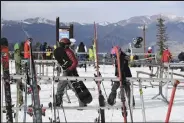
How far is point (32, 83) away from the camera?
289 inches

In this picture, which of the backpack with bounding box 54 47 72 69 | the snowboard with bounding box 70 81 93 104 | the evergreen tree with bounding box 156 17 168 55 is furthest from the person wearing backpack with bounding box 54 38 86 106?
the evergreen tree with bounding box 156 17 168 55

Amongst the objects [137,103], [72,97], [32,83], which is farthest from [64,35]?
[32,83]

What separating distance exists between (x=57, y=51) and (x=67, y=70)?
1.69 feet

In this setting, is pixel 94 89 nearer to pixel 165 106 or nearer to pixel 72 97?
pixel 72 97

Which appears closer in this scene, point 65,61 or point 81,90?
point 81,90

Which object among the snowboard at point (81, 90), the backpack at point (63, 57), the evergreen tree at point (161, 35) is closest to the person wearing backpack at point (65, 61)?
the backpack at point (63, 57)

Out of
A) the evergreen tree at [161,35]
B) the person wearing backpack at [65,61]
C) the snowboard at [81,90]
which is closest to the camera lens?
the snowboard at [81,90]

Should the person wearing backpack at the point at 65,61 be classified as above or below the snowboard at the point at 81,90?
above

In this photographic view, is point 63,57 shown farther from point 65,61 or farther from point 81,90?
point 81,90

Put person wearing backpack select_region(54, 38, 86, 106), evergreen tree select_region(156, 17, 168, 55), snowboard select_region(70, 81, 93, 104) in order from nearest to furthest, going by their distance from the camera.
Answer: snowboard select_region(70, 81, 93, 104)
person wearing backpack select_region(54, 38, 86, 106)
evergreen tree select_region(156, 17, 168, 55)

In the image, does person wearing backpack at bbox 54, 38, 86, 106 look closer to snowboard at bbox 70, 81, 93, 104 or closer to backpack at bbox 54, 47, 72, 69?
backpack at bbox 54, 47, 72, 69

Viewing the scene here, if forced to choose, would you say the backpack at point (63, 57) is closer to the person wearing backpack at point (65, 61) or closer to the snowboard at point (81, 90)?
the person wearing backpack at point (65, 61)

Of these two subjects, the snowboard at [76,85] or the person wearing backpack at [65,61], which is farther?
the person wearing backpack at [65,61]

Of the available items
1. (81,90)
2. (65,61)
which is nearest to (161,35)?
(65,61)
